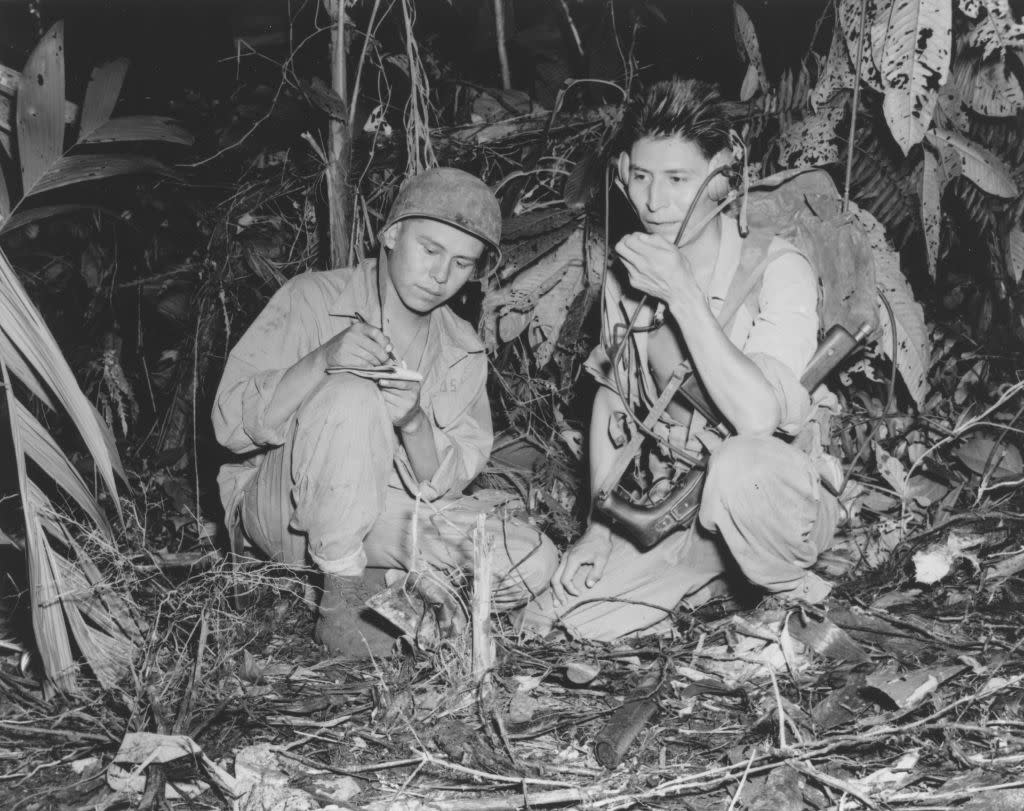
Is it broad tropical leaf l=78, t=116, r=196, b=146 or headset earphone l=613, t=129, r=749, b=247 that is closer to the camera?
headset earphone l=613, t=129, r=749, b=247

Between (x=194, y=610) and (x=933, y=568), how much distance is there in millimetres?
2562

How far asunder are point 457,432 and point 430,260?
66 cm

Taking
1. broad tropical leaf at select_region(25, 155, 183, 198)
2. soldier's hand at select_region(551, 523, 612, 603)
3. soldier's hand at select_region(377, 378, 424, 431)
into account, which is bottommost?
soldier's hand at select_region(551, 523, 612, 603)

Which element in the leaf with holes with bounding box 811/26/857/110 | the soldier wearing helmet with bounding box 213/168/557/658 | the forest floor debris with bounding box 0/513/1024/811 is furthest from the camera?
the leaf with holes with bounding box 811/26/857/110

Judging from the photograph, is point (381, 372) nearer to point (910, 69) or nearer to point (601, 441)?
point (601, 441)

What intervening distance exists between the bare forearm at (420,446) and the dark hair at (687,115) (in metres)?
1.17

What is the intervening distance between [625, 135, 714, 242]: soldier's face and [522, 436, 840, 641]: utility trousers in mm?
720

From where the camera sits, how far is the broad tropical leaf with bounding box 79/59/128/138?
2869 mm

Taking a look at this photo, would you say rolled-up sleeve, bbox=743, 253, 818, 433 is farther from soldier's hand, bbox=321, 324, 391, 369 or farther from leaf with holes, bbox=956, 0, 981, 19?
soldier's hand, bbox=321, 324, 391, 369

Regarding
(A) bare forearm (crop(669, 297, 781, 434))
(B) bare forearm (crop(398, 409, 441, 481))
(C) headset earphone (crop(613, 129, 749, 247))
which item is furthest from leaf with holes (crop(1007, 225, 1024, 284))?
(B) bare forearm (crop(398, 409, 441, 481))

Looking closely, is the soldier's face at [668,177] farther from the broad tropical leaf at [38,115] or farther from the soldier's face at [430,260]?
the broad tropical leaf at [38,115]

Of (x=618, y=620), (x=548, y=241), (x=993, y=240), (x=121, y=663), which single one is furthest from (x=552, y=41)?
(x=121, y=663)

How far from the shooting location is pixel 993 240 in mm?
3564

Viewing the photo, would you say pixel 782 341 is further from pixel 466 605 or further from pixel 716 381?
pixel 466 605
